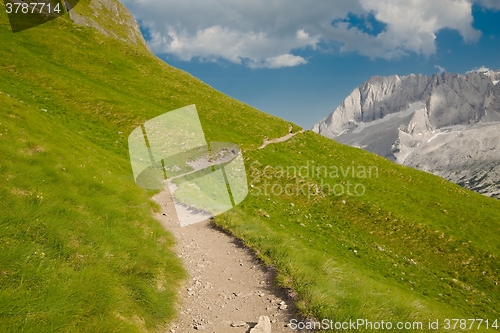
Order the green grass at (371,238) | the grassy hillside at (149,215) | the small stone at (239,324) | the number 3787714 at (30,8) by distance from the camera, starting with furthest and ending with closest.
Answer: the number 3787714 at (30,8) → the green grass at (371,238) → the small stone at (239,324) → the grassy hillside at (149,215)

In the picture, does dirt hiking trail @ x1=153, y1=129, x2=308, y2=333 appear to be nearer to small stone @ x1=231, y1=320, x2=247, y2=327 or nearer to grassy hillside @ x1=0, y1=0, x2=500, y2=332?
small stone @ x1=231, y1=320, x2=247, y2=327

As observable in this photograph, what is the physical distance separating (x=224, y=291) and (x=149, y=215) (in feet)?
20.0

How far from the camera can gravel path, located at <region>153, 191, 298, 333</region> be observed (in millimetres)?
9156

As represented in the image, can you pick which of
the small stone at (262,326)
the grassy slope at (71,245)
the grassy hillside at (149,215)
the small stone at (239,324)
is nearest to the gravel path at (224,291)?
the small stone at (239,324)

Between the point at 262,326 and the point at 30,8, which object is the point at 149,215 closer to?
the point at 262,326

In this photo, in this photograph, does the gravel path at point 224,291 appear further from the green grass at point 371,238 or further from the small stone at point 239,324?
the green grass at point 371,238

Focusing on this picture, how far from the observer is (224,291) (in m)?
11.2

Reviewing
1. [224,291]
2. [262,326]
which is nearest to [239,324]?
[262,326]

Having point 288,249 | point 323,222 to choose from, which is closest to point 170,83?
point 323,222

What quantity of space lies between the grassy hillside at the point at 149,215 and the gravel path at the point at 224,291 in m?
0.72

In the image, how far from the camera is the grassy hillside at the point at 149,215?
7828 millimetres

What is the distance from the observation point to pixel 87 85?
135ft

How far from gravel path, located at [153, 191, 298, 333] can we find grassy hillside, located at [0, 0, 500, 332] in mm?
718

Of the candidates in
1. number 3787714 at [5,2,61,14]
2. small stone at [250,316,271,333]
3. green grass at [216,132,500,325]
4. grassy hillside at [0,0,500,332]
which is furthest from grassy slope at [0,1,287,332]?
number 3787714 at [5,2,61,14]
